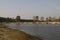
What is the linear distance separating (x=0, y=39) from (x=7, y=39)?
1455 millimetres

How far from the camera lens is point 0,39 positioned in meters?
27.5

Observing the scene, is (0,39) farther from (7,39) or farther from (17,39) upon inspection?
(17,39)

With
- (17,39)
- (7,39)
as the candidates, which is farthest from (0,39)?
(17,39)

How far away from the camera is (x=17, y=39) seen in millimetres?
30031

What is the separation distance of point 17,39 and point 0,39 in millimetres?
3714

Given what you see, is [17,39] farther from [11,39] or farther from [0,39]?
[0,39]

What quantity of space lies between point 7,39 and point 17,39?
88.9 inches

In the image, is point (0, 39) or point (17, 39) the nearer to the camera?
point (0, 39)

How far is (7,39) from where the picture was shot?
2847 centimetres

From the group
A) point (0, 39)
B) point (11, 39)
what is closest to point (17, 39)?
point (11, 39)
